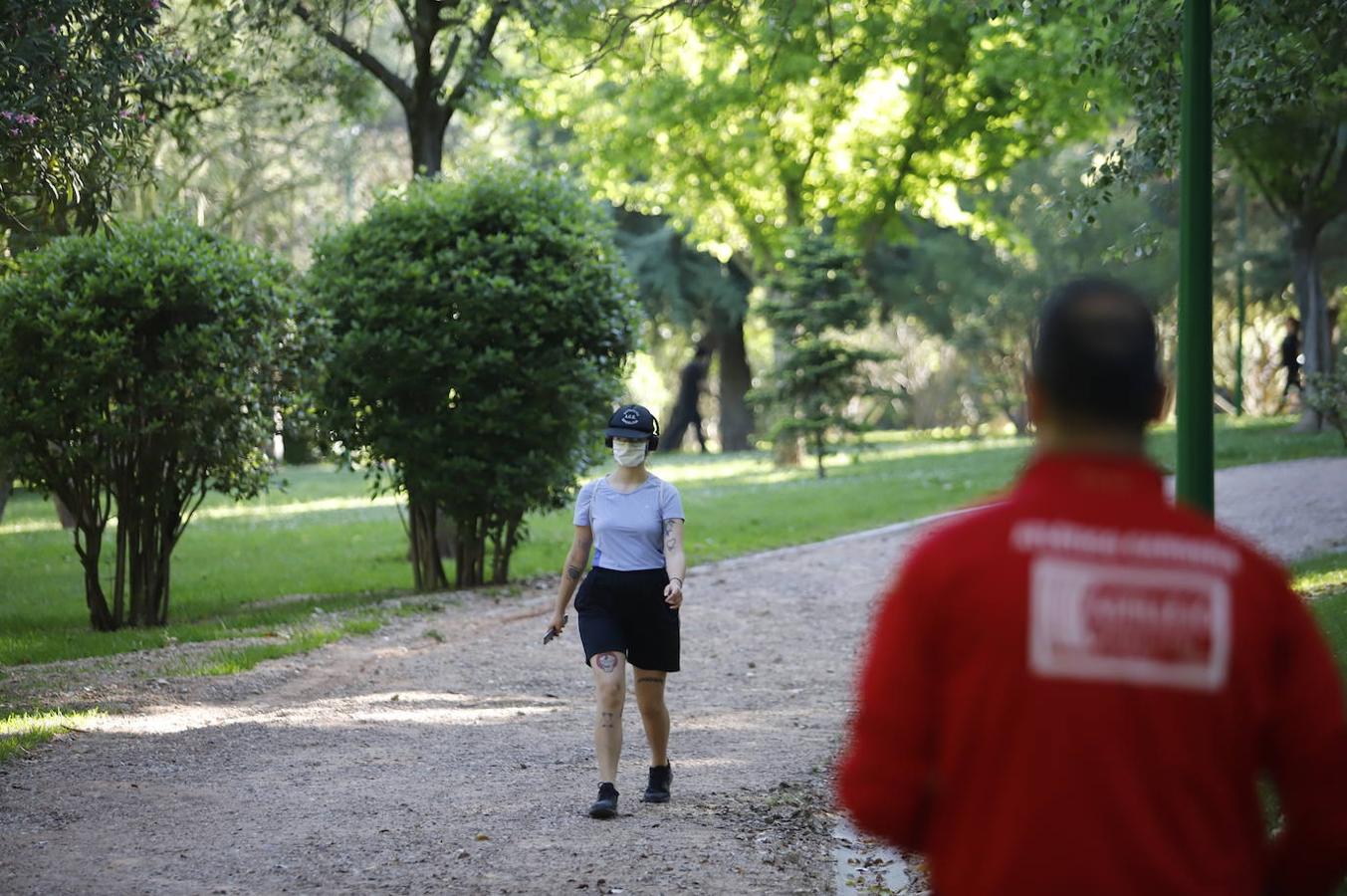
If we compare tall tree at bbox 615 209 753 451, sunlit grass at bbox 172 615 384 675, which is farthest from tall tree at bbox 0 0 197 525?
tall tree at bbox 615 209 753 451

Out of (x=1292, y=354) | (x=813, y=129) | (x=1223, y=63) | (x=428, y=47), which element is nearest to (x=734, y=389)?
(x=813, y=129)

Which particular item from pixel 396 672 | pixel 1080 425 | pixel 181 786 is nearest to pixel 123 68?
pixel 396 672

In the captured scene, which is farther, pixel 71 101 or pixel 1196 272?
pixel 71 101

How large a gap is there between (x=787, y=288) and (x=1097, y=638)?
26808mm

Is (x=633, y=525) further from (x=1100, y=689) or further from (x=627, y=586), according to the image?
(x=1100, y=689)

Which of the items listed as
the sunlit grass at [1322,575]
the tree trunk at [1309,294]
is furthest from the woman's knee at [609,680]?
the tree trunk at [1309,294]

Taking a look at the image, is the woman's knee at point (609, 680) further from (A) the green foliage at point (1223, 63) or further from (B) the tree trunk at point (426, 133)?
(B) the tree trunk at point (426, 133)

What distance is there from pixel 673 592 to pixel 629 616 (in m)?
0.28

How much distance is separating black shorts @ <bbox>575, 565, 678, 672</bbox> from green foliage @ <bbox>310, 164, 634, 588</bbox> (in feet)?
24.3

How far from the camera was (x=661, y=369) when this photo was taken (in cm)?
5612

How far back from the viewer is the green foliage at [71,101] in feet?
31.1

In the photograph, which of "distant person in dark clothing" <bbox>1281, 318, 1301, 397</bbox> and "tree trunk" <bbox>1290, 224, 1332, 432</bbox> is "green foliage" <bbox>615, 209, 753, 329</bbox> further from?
"tree trunk" <bbox>1290, 224, 1332, 432</bbox>

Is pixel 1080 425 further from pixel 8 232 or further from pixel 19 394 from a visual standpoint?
pixel 8 232

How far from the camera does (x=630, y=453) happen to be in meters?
7.19
